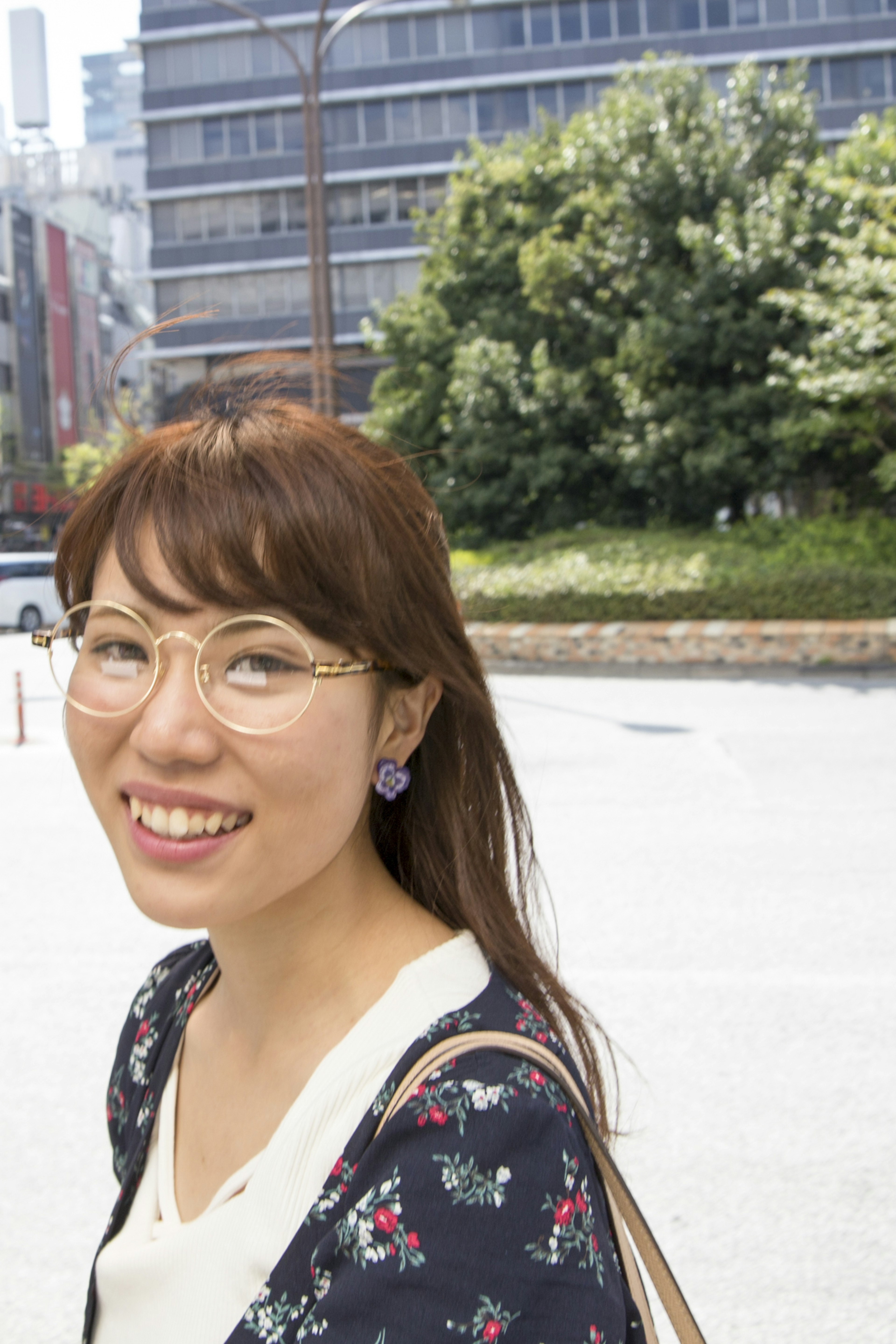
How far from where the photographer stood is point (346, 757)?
1.26 meters

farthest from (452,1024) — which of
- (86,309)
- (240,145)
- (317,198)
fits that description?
(86,309)

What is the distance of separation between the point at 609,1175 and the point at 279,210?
5077cm

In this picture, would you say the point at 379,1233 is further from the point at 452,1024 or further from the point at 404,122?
the point at 404,122

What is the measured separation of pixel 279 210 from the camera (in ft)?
157

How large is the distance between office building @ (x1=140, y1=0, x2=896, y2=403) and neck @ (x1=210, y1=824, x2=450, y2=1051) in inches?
1732

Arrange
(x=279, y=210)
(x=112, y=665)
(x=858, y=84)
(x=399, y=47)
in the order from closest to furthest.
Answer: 1. (x=112, y=665)
2. (x=858, y=84)
3. (x=399, y=47)
4. (x=279, y=210)

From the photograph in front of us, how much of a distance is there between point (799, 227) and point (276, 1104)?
58.1 feet

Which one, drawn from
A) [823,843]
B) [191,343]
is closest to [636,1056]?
[823,843]

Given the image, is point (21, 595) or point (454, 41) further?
point (454, 41)

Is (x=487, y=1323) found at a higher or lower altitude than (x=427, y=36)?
lower

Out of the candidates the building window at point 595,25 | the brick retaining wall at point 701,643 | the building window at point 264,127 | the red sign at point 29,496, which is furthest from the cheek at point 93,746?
the red sign at point 29,496

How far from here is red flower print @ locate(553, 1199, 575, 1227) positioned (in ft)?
3.41

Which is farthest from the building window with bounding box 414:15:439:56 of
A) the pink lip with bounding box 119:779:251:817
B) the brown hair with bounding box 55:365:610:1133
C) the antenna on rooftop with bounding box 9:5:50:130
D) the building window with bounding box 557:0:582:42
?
the pink lip with bounding box 119:779:251:817

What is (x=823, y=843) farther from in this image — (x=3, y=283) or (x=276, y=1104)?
(x=3, y=283)
